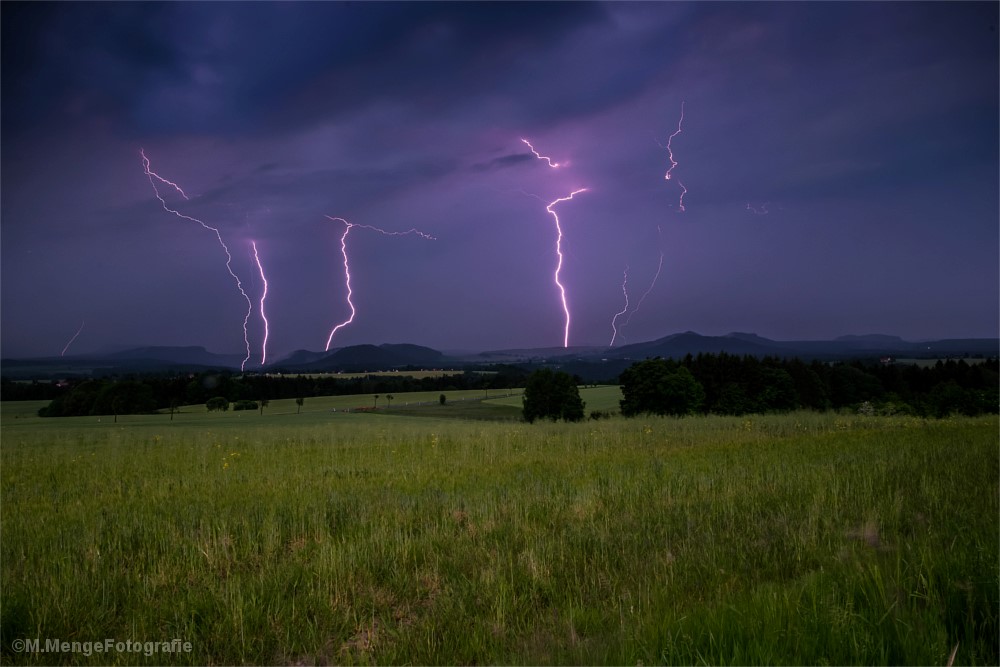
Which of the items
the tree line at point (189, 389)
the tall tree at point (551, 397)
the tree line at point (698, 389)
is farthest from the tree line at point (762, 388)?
the tree line at point (189, 389)

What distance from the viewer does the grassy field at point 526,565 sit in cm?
323

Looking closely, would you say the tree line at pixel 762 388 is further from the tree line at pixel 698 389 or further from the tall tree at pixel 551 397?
the tree line at pixel 698 389

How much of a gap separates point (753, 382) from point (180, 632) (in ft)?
206

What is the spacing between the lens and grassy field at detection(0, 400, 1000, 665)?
10.6 ft

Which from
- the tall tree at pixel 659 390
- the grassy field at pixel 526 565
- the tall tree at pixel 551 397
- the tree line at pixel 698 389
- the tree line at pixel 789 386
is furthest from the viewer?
the tall tree at pixel 551 397

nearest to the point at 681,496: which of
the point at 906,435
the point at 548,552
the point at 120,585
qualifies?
the point at 548,552

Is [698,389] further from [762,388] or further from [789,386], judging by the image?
[789,386]

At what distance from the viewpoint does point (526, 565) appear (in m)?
4.67

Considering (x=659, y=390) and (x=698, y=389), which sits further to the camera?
(x=698, y=389)

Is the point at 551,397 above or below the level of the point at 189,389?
below

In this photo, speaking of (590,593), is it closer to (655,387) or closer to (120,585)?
(120,585)

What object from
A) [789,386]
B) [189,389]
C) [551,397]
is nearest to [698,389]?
[789,386]

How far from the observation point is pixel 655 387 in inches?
1961

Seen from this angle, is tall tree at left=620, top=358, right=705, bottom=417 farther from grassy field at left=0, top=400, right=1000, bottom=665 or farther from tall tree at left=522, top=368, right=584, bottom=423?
grassy field at left=0, top=400, right=1000, bottom=665
